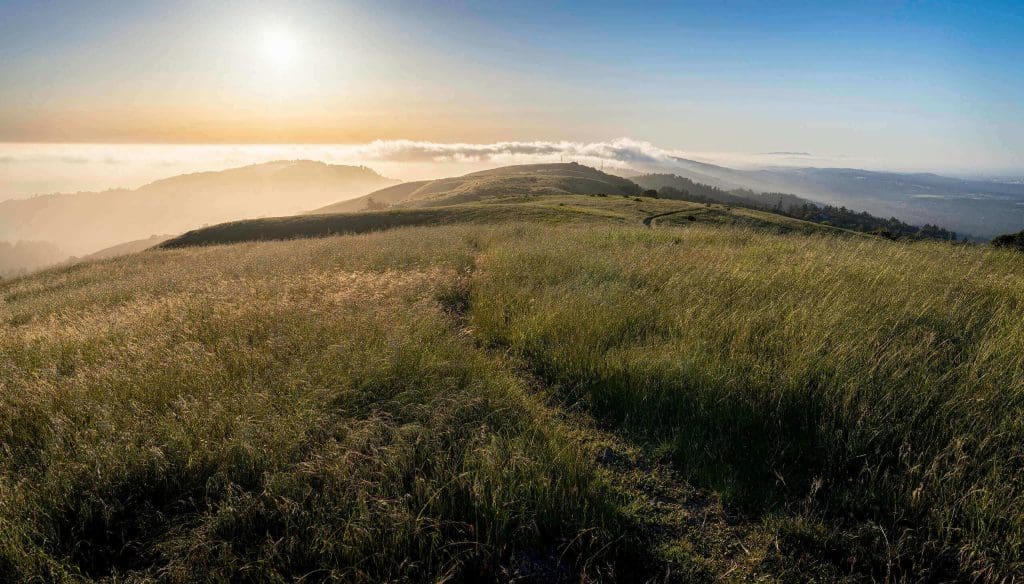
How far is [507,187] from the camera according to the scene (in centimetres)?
8912

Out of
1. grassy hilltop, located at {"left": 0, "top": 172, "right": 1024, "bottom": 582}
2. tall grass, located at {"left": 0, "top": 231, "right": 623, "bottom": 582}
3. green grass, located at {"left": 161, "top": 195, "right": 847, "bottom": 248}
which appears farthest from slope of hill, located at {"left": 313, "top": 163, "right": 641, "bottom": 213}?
tall grass, located at {"left": 0, "top": 231, "right": 623, "bottom": 582}

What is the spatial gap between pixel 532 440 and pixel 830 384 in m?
3.07

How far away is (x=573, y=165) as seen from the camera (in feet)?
603

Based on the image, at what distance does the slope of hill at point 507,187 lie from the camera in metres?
79.4

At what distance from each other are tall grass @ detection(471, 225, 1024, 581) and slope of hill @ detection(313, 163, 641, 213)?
62744 millimetres

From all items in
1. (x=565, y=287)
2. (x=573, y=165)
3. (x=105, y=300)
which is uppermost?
(x=573, y=165)

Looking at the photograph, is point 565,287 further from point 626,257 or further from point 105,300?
point 105,300

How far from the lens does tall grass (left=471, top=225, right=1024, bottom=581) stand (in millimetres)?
3008

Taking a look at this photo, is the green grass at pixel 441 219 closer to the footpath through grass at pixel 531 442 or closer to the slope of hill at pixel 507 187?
the slope of hill at pixel 507 187

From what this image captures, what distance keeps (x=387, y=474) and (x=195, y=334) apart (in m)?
4.48

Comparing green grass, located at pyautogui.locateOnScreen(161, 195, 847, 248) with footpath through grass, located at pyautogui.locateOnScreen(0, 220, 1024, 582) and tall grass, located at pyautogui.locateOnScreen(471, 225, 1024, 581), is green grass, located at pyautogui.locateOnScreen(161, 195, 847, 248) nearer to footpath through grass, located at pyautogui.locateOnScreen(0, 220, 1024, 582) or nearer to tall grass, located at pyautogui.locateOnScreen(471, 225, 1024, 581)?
tall grass, located at pyautogui.locateOnScreen(471, 225, 1024, 581)

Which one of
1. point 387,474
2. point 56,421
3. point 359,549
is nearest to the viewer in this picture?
point 359,549

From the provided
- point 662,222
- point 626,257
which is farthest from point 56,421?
point 662,222

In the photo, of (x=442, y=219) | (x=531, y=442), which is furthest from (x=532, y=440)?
(x=442, y=219)
